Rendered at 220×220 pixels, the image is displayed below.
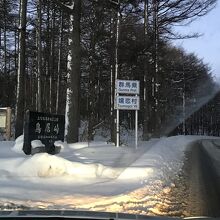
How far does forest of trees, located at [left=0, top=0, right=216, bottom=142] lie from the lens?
23.5 m

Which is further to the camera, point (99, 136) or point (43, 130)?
point (99, 136)

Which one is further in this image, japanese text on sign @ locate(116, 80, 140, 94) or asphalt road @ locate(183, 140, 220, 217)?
japanese text on sign @ locate(116, 80, 140, 94)

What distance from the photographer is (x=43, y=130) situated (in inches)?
709

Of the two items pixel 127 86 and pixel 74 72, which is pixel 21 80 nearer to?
pixel 74 72

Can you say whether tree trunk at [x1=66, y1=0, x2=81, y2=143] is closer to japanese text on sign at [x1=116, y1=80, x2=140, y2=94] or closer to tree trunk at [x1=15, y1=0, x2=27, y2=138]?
japanese text on sign at [x1=116, y1=80, x2=140, y2=94]

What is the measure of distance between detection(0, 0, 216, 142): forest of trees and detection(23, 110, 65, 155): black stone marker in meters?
3.53

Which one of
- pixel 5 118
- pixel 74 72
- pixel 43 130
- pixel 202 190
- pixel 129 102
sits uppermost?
pixel 74 72

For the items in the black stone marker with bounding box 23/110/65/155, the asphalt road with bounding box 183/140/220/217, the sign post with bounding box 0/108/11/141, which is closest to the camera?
the asphalt road with bounding box 183/140/220/217

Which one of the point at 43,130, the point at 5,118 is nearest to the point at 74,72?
the point at 5,118

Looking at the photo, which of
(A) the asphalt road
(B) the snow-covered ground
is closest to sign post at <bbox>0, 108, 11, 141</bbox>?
(B) the snow-covered ground

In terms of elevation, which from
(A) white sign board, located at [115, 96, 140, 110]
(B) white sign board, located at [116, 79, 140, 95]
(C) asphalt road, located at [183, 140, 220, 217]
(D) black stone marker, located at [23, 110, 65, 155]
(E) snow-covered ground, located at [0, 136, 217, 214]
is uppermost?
(B) white sign board, located at [116, 79, 140, 95]

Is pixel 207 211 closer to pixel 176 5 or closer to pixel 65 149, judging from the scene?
pixel 65 149

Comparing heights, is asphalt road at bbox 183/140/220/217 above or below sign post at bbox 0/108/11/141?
below

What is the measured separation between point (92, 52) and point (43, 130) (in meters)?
18.0
